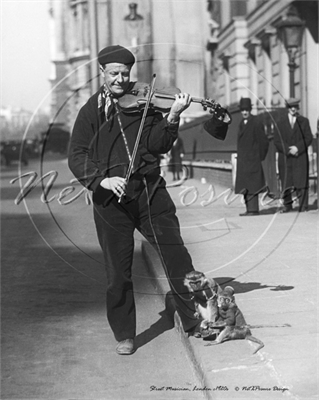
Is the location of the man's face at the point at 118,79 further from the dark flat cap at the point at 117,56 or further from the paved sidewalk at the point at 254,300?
the paved sidewalk at the point at 254,300

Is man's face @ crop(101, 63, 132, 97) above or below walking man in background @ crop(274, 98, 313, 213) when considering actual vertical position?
above

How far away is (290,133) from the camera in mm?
15234

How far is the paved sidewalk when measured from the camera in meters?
4.82

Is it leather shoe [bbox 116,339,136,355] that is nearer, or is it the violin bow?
the violin bow

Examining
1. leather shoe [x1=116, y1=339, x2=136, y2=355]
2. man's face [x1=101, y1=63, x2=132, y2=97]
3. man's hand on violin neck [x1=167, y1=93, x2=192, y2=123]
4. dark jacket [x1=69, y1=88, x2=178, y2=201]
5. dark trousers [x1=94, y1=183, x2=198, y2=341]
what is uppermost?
man's face [x1=101, y1=63, x2=132, y2=97]

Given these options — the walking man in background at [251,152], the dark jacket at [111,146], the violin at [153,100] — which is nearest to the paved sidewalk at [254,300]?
the dark jacket at [111,146]

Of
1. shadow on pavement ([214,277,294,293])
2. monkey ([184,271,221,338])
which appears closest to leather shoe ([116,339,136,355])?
monkey ([184,271,221,338])

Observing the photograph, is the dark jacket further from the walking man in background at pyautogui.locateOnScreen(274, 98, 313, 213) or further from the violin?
the walking man in background at pyautogui.locateOnScreen(274, 98, 313, 213)

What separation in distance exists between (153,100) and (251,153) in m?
10.4

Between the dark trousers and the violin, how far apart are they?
67 centimetres

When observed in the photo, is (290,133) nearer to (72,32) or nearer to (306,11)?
(306,11)

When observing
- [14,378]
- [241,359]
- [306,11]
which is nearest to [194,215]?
[241,359]

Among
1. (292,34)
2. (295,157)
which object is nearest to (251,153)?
(295,157)

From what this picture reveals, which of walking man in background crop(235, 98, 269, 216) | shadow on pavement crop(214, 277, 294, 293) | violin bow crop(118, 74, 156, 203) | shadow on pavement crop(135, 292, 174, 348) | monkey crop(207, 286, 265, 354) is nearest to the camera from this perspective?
violin bow crop(118, 74, 156, 203)
